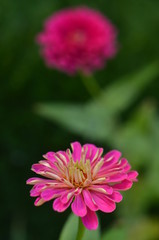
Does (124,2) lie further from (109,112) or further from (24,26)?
(109,112)

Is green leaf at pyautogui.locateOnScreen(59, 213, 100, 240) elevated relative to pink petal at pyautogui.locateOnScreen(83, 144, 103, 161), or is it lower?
lower

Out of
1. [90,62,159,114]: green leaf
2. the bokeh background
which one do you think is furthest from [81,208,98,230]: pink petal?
[90,62,159,114]: green leaf

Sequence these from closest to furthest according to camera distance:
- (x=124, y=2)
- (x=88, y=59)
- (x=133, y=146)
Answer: (x=88, y=59)
(x=133, y=146)
(x=124, y=2)

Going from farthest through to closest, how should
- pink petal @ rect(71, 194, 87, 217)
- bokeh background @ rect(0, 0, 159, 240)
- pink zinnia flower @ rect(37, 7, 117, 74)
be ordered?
bokeh background @ rect(0, 0, 159, 240) → pink zinnia flower @ rect(37, 7, 117, 74) → pink petal @ rect(71, 194, 87, 217)

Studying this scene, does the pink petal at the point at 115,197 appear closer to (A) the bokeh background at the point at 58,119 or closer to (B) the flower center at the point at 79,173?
(B) the flower center at the point at 79,173

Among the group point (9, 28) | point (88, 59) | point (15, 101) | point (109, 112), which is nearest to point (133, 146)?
point (109, 112)

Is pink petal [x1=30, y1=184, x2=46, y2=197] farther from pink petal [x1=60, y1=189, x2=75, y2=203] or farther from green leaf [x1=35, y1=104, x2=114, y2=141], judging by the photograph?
green leaf [x1=35, y1=104, x2=114, y2=141]
